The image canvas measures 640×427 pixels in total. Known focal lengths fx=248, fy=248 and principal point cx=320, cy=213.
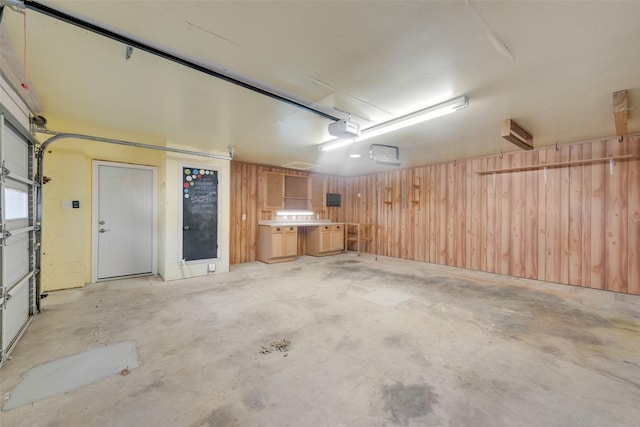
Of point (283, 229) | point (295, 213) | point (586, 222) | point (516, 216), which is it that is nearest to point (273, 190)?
point (295, 213)

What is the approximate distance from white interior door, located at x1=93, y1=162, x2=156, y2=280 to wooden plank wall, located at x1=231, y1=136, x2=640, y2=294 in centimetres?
171

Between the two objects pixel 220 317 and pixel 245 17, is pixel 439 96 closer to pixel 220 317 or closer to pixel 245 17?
pixel 245 17

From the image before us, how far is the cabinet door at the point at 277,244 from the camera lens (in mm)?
5930

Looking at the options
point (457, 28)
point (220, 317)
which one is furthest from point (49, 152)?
point (457, 28)

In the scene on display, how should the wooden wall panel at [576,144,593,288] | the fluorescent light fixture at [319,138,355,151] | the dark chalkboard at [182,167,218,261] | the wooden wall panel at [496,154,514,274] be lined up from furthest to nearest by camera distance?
the wooden wall panel at [496,154,514,274], the dark chalkboard at [182,167,218,261], the wooden wall panel at [576,144,593,288], the fluorescent light fixture at [319,138,355,151]

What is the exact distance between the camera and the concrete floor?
1.55 m

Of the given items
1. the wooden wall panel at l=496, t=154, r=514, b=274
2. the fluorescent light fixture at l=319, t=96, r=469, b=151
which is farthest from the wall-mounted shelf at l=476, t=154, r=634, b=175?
the fluorescent light fixture at l=319, t=96, r=469, b=151

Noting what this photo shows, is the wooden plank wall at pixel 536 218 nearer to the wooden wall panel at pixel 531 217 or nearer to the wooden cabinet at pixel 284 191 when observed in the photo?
the wooden wall panel at pixel 531 217

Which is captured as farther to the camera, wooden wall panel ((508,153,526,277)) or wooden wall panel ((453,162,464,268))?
wooden wall panel ((453,162,464,268))

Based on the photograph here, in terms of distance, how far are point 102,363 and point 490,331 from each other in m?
3.63

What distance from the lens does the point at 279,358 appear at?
2.13 metres

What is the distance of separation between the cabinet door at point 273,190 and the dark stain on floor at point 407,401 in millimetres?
5326

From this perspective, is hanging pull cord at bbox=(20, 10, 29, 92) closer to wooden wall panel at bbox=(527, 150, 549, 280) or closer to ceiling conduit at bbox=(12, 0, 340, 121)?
ceiling conduit at bbox=(12, 0, 340, 121)

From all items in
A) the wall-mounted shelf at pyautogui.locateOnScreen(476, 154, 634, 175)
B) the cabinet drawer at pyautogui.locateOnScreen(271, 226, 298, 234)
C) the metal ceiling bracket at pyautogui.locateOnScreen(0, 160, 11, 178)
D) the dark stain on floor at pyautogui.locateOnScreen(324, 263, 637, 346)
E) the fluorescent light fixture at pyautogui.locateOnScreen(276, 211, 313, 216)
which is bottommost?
the dark stain on floor at pyautogui.locateOnScreen(324, 263, 637, 346)
